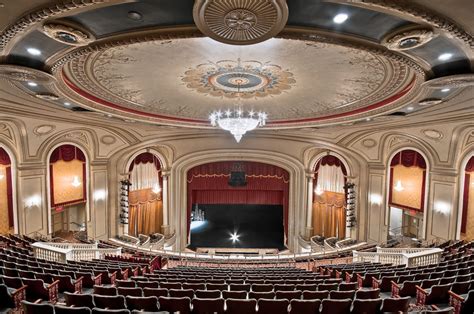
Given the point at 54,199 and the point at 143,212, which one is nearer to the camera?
the point at 54,199

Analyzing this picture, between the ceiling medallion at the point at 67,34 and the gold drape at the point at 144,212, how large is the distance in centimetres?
1363

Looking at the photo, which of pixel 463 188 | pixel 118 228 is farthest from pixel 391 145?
pixel 118 228

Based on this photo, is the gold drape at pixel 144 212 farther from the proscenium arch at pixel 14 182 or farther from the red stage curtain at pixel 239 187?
the proscenium arch at pixel 14 182

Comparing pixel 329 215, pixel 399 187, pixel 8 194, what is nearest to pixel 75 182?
pixel 8 194

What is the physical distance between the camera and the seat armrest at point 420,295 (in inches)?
196

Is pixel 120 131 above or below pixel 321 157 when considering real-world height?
above

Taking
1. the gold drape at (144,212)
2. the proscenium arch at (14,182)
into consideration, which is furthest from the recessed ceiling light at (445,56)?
the gold drape at (144,212)

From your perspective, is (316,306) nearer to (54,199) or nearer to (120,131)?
(120,131)

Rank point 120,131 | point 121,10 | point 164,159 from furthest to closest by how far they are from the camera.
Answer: point 164,159 → point 120,131 → point 121,10

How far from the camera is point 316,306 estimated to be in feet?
14.2

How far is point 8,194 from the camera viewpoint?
11891 millimetres

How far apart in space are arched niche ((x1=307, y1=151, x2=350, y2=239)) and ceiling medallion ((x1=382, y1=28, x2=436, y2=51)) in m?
13.1

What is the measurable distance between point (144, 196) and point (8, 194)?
6.60 meters

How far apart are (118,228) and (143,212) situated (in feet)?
5.38
